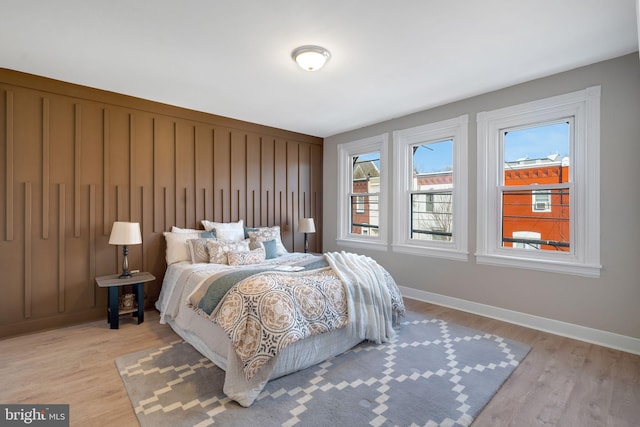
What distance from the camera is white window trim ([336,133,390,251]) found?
4754mm

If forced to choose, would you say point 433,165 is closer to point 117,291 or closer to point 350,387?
point 350,387

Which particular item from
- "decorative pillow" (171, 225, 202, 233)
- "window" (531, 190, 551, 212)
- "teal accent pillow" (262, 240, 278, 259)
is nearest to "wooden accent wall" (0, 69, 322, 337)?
"decorative pillow" (171, 225, 202, 233)

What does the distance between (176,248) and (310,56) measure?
8.74 ft

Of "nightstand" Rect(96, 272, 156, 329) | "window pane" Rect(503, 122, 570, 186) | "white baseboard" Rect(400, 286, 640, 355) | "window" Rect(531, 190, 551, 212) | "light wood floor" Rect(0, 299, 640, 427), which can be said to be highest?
"window pane" Rect(503, 122, 570, 186)

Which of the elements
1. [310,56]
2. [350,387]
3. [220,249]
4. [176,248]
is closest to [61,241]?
[176,248]

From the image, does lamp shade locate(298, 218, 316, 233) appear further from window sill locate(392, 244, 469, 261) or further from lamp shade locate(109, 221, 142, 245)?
lamp shade locate(109, 221, 142, 245)

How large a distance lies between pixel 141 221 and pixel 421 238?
3.72 m

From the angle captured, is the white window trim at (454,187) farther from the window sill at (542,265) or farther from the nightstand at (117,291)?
the nightstand at (117,291)

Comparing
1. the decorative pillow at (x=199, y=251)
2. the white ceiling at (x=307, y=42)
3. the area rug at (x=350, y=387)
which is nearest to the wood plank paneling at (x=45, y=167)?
the white ceiling at (x=307, y=42)

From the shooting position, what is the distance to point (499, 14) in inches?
85.7

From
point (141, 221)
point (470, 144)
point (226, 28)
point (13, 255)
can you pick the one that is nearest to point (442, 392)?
point (470, 144)

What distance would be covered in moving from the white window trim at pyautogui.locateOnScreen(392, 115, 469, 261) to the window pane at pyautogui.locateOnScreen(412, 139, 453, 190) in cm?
9

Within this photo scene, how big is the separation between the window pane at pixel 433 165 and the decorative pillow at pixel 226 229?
8.48 ft

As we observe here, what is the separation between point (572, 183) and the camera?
10.1 feet
